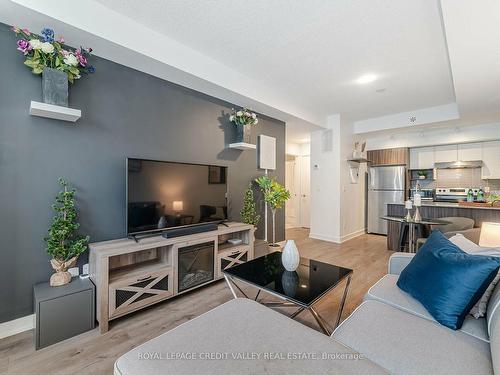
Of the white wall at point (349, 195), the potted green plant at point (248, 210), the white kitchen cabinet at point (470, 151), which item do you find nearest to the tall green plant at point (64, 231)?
the potted green plant at point (248, 210)

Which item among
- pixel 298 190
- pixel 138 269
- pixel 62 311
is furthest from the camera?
pixel 298 190

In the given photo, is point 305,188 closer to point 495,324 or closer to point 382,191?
point 382,191

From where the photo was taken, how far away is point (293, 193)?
6.98m

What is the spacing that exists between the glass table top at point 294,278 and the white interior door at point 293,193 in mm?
4620

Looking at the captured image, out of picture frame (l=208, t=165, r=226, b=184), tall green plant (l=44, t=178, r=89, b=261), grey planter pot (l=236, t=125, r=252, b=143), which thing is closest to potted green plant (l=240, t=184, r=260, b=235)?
picture frame (l=208, t=165, r=226, b=184)

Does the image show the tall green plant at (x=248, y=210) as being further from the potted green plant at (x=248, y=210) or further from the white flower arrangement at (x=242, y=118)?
the white flower arrangement at (x=242, y=118)

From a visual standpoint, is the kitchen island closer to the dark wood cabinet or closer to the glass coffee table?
the dark wood cabinet

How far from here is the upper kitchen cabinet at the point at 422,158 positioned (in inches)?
214

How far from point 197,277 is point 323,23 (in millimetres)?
2790

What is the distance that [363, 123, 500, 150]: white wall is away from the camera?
469cm

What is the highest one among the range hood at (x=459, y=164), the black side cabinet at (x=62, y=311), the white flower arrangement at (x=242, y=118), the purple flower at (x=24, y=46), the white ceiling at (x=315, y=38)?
the white ceiling at (x=315, y=38)

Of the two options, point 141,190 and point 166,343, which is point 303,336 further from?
point 141,190

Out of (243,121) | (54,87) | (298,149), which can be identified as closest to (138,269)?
(54,87)

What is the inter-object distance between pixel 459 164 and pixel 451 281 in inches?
204
